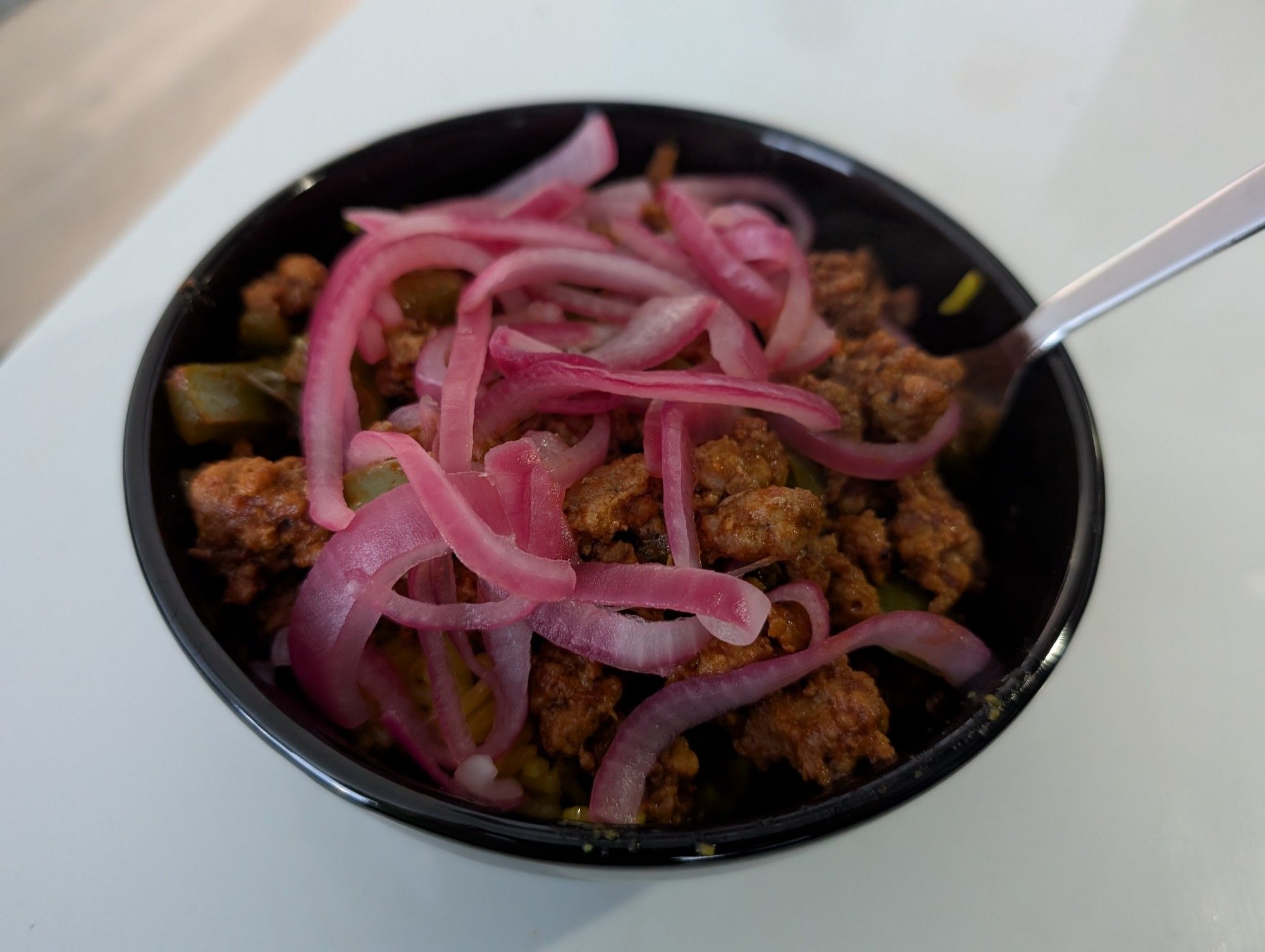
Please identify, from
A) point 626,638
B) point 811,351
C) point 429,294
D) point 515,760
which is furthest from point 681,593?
point 429,294

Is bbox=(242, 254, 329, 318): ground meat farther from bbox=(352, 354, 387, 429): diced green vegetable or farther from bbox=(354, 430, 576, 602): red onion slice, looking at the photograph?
bbox=(354, 430, 576, 602): red onion slice

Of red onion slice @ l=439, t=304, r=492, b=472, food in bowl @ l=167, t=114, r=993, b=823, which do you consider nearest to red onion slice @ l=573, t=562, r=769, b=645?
food in bowl @ l=167, t=114, r=993, b=823

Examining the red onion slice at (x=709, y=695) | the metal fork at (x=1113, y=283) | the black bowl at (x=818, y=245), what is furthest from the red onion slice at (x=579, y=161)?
the red onion slice at (x=709, y=695)

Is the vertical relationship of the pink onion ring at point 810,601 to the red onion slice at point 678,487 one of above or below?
below

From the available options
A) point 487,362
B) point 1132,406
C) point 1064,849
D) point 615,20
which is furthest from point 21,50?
point 1064,849

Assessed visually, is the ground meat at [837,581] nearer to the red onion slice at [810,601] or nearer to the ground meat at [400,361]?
the red onion slice at [810,601]

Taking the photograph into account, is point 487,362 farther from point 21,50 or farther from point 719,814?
point 21,50
